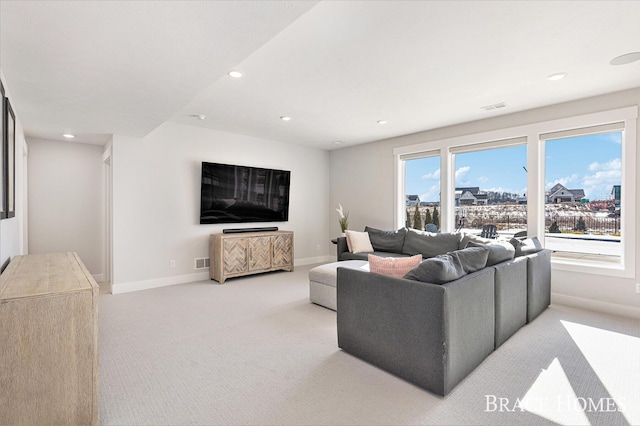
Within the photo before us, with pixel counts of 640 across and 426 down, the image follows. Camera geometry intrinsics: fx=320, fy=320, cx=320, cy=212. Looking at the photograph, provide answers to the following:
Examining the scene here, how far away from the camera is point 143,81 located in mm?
2535

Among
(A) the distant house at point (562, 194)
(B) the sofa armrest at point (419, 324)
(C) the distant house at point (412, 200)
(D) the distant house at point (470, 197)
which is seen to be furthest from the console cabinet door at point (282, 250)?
(A) the distant house at point (562, 194)

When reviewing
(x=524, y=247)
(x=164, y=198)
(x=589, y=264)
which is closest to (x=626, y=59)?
(x=524, y=247)

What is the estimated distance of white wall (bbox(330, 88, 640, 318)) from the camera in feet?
11.8

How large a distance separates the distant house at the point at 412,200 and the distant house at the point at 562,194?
193 cm

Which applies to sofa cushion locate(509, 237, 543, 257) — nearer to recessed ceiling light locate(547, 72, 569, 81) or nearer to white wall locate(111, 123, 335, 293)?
recessed ceiling light locate(547, 72, 569, 81)

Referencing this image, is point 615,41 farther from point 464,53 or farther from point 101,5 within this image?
point 101,5

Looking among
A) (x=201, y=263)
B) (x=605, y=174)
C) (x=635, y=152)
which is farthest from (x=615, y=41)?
(x=201, y=263)

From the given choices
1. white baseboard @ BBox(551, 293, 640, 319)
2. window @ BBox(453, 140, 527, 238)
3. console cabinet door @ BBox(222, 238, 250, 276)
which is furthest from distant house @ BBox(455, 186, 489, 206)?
console cabinet door @ BBox(222, 238, 250, 276)

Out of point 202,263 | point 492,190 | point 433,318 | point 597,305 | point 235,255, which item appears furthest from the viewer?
point 202,263

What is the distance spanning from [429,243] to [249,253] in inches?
113

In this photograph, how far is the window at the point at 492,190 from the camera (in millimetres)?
4477

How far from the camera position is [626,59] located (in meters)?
2.77

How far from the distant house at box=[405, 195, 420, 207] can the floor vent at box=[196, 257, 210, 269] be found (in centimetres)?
364

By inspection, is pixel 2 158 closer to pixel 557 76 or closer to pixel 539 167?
pixel 557 76
